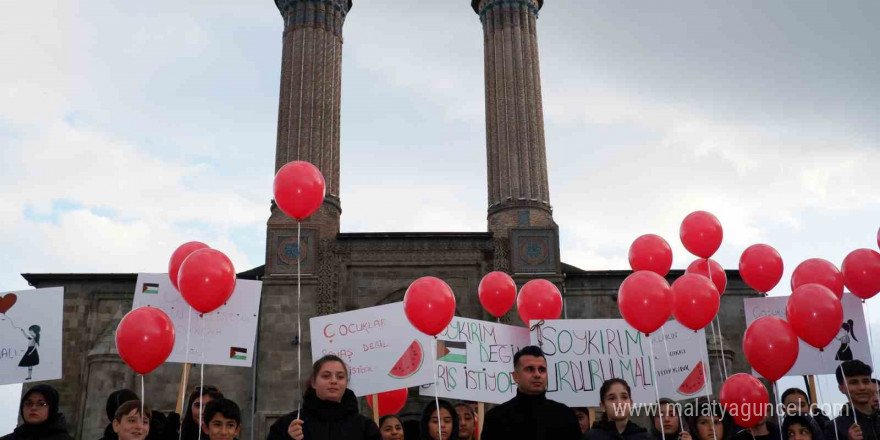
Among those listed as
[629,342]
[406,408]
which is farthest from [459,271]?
[629,342]

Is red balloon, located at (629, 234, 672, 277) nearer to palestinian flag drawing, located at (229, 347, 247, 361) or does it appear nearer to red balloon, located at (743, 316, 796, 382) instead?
red balloon, located at (743, 316, 796, 382)

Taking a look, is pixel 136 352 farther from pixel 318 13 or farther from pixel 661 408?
pixel 318 13

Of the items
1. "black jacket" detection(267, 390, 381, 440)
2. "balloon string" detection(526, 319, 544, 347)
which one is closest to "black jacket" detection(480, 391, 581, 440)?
"black jacket" detection(267, 390, 381, 440)

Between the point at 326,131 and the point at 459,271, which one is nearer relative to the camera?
the point at 459,271

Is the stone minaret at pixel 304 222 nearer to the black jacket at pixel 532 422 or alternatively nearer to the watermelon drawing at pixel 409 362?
the watermelon drawing at pixel 409 362

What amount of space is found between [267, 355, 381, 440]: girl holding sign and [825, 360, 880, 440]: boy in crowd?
14.4ft

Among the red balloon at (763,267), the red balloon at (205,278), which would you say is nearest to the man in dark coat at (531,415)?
the red balloon at (205,278)

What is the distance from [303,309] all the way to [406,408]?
10.2 feet

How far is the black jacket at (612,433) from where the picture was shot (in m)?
5.15

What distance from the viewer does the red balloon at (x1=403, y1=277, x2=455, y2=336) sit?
770 centimetres

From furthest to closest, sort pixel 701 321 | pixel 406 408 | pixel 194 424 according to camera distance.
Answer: pixel 406 408 → pixel 701 321 → pixel 194 424

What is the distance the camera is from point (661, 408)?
680 centimetres

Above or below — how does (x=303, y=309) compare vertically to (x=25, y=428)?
above

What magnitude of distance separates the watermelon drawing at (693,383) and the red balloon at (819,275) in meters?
1.63
